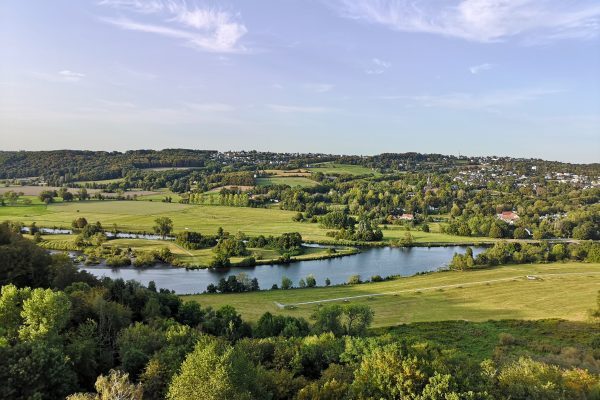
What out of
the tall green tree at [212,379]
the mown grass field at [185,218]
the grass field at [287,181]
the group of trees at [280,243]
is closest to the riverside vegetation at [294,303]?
the tall green tree at [212,379]

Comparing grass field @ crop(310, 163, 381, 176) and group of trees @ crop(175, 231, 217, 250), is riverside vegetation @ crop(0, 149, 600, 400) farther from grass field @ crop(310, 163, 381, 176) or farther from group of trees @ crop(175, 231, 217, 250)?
grass field @ crop(310, 163, 381, 176)

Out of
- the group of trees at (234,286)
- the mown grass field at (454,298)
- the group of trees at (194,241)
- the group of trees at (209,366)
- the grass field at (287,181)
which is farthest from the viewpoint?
the grass field at (287,181)

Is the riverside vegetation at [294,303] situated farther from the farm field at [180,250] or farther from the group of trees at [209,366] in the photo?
the farm field at [180,250]

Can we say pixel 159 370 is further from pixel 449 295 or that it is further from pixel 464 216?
pixel 464 216

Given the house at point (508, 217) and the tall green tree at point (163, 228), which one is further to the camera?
the house at point (508, 217)

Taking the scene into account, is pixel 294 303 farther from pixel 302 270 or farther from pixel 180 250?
pixel 180 250
